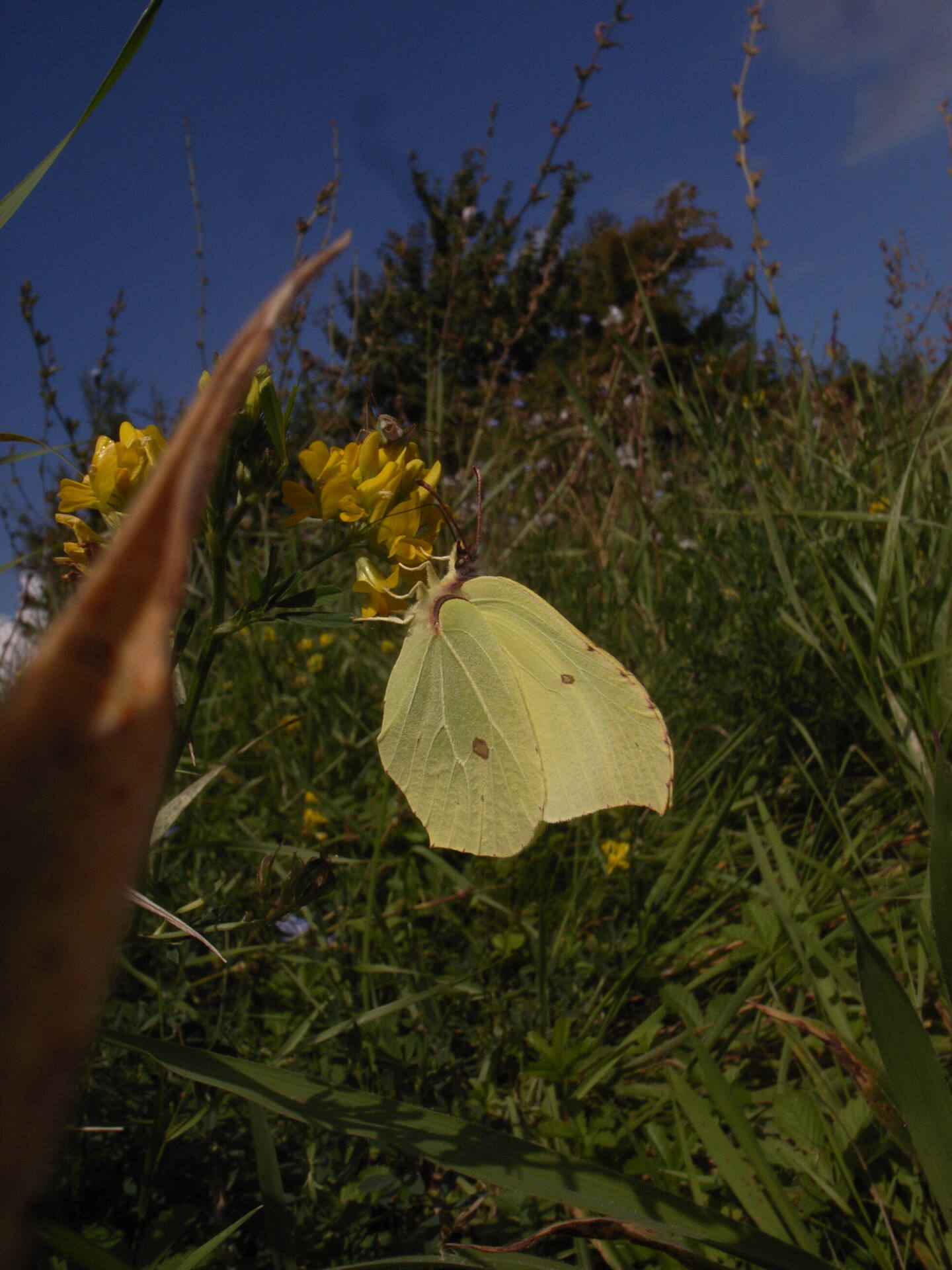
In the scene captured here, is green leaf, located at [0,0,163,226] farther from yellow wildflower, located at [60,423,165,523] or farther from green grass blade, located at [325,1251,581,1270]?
green grass blade, located at [325,1251,581,1270]

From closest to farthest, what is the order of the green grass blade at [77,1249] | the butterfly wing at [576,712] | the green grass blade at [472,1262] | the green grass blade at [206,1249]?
the green grass blade at [77,1249] < the green grass blade at [472,1262] < the green grass blade at [206,1249] < the butterfly wing at [576,712]

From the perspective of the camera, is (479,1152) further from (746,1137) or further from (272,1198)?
(746,1137)

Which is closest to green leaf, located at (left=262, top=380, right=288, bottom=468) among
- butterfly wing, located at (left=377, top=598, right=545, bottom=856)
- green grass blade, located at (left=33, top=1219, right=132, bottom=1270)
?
butterfly wing, located at (left=377, top=598, right=545, bottom=856)

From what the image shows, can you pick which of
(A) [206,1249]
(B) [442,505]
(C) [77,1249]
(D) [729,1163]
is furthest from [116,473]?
(D) [729,1163]

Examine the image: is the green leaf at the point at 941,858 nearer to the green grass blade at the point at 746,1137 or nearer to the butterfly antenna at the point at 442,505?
the green grass blade at the point at 746,1137

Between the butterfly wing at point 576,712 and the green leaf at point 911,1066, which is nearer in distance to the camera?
the green leaf at point 911,1066

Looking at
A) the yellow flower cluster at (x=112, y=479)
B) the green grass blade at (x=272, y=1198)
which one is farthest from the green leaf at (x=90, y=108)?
the green grass blade at (x=272, y=1198)
